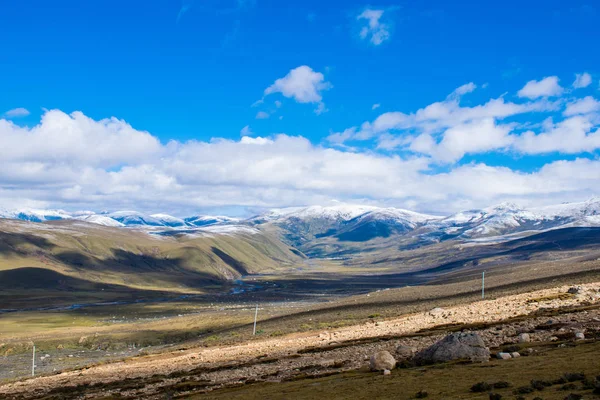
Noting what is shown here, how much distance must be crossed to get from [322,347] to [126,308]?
15081 centimetres

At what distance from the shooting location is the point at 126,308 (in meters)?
177

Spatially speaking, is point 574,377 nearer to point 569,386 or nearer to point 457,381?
point 569,386

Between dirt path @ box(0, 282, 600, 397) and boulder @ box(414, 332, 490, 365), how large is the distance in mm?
16085

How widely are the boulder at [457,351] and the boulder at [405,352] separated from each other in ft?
10.7

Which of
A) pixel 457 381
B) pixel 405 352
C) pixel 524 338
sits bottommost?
pixel 405 352

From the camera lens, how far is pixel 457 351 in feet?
88.8

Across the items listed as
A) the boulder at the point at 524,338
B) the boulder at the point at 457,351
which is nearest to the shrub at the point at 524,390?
the boulder at the point at 457,351

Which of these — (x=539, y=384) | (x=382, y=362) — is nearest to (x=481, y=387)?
(x=539, y=384)

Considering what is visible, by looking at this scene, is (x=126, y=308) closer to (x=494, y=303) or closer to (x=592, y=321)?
(x=494, y=303)

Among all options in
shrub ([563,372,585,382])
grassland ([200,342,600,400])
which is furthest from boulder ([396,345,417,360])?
shrub ([563,372,585,382])

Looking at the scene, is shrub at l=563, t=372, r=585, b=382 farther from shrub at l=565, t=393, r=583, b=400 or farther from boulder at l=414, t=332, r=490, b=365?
boulder at l=414, t=332, r=490, b=365

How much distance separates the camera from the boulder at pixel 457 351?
26.5 m

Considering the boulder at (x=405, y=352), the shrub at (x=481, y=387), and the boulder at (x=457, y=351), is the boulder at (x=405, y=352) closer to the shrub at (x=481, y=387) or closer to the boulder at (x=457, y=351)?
the boulder at (x=457, y=351)

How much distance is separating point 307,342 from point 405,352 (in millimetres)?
18930
